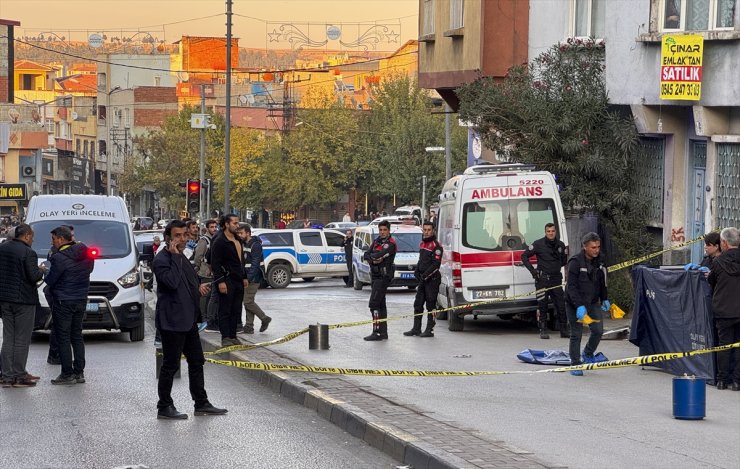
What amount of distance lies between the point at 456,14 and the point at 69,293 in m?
17.5

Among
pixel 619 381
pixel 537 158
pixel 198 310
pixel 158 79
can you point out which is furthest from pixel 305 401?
pixel 158 79

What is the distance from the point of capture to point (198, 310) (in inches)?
479

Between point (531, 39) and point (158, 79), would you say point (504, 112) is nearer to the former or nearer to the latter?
point (531, 39)

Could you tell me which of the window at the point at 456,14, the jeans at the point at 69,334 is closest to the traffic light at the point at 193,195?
the window at the point at 456,14

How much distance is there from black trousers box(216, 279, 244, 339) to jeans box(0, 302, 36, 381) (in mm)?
3925

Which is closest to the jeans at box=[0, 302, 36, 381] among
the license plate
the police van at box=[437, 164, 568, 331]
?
the police van at box=[437, 164, 568, 331]

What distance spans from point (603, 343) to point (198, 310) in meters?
8.55

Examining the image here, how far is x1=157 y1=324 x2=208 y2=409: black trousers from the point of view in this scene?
1183 centimetres

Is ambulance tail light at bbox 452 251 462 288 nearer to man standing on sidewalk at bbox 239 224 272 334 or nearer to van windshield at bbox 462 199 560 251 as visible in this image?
van windshield at bbox 462 199 560 251

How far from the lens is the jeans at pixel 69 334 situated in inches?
571

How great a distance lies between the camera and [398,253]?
34.0 m

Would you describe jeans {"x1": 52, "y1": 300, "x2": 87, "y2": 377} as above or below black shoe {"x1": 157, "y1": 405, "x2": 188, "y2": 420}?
above

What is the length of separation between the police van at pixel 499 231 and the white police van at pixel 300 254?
1648cm

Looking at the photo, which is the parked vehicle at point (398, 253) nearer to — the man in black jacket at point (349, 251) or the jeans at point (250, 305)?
the man in black jacket at point (349, 251)
